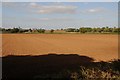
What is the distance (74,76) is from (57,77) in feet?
2.65

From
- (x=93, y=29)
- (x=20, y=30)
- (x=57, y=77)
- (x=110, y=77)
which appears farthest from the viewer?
(x=93, y=29)

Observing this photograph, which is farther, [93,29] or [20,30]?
A: [93,29]

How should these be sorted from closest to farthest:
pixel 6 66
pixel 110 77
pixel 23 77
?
pixel 110 77 < pixel 23 77 < pixel 6 66

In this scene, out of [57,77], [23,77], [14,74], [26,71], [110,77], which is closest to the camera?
[110,77]

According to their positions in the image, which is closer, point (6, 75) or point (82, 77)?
point (82, 77)

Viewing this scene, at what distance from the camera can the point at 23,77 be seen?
10.8 metres

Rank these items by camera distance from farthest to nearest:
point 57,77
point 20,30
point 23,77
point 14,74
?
point 20,30 < point 14,74 < point 23,77 < point 57,77

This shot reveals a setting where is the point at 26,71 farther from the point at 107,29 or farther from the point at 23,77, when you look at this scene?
the point at 107,29

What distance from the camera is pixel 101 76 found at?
8.31 metres

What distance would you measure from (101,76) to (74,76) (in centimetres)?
94

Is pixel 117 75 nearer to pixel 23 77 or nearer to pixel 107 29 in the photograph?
pixel 23 77

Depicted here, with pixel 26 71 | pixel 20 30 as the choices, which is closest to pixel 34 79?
pixel 26 71

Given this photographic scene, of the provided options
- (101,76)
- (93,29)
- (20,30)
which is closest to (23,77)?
(101,76)

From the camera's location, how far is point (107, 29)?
341ft
